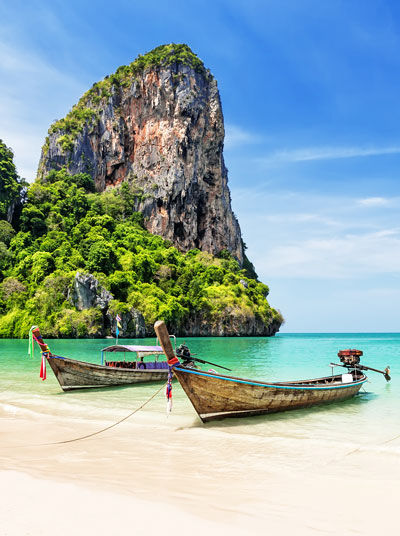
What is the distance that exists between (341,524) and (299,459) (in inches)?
123

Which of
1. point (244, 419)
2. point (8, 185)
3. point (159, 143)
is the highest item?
point (159, 143)

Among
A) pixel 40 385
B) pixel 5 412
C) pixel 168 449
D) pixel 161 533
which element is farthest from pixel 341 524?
Answer: pixel 40 385

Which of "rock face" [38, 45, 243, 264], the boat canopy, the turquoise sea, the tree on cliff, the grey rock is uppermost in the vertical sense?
"rock face" [38, 45, 243, 264]

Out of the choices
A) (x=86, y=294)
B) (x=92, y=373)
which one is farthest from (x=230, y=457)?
(x=86, y=294)

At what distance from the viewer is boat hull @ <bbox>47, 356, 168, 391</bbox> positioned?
1436cm

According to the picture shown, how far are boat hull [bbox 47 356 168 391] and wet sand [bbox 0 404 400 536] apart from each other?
15.7 ft

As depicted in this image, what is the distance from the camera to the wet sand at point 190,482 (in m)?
4.03

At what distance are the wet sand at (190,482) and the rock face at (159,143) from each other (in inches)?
3054

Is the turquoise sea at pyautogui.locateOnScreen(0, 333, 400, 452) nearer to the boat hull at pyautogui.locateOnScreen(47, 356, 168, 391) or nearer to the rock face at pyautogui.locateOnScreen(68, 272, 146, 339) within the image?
the boat hull at pyautogui.locateOnScreen(47, 356, 168, 391)

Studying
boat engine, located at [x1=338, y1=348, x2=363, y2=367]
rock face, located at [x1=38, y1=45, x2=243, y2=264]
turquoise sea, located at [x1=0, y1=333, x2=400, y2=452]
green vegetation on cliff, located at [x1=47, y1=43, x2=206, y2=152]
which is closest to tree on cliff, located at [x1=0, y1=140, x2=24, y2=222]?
rock face, located at [x1=38, y1=45, x2=243, y2=264]

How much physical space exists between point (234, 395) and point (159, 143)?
282ft

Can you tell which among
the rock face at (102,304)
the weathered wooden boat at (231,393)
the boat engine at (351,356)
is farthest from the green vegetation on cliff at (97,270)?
the weathered wooden boat at (231,393)

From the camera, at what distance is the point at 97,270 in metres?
54.6

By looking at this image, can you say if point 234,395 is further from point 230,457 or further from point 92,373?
point 92,373
